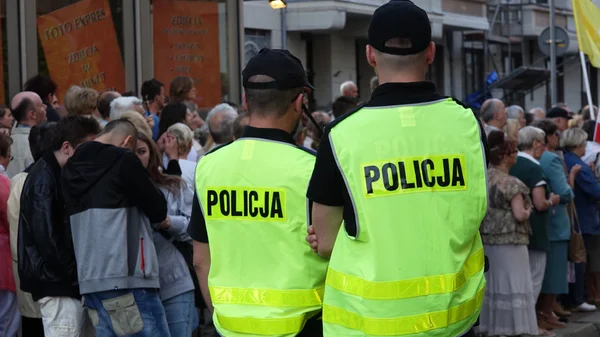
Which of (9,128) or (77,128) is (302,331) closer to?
(77,128)

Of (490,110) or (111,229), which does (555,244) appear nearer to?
(490,110)

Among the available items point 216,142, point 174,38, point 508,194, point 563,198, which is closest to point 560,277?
point 563,198

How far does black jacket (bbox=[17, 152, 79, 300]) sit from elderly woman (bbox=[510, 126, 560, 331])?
5308 millimetres

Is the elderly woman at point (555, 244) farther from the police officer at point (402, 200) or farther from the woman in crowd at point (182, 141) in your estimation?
the police officer at point (402, 200)

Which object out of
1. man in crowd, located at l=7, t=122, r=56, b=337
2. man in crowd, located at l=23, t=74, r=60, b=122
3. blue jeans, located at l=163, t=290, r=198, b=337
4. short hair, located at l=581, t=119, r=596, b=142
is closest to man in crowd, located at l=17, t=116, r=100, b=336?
man in crowd, located at l=7, t=122, r=56, b=337

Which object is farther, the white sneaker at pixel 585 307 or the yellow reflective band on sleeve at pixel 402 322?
the white sneaker at pixel 585 307

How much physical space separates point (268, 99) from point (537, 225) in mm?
6808

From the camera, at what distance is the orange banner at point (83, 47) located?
12.3 metres

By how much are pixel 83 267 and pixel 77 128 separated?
35.4 inches

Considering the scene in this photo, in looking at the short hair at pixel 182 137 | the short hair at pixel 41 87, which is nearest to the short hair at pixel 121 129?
the short hair at pixel 182 137

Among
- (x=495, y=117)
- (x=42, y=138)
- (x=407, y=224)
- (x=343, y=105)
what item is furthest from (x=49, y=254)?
(x=495, y=117)

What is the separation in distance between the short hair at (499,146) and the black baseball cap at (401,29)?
6.23m

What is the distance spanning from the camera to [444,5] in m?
32.7

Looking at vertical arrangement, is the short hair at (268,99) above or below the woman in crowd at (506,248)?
above
